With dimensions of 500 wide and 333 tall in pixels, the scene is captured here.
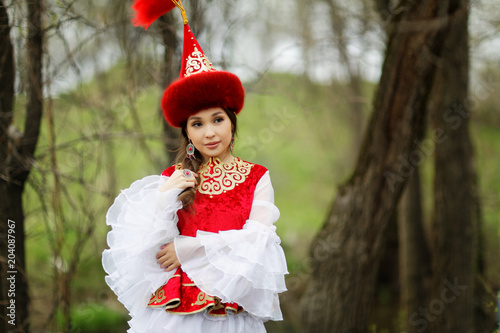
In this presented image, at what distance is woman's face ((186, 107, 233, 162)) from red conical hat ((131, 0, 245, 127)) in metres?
0.03

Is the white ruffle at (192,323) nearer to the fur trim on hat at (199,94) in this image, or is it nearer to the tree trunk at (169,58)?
the fur trim on hat at (199,94)

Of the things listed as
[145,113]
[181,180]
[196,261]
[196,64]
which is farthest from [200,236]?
[145,113]

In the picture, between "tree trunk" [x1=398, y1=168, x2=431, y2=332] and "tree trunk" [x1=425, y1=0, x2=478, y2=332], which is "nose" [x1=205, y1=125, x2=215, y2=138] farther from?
"tree trunk" [x1=398, y1=168, x2=431, y2=332]

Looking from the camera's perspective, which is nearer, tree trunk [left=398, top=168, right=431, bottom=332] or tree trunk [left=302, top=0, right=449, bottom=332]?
tree trunk [left=302, top=0, right=449, bottom=332]

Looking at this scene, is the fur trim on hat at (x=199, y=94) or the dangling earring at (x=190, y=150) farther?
the dangling earring at (x=190, y=150)

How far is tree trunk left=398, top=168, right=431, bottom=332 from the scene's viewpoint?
4.93m

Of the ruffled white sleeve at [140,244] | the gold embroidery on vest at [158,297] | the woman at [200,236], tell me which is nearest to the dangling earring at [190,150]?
the woman at [200,236]

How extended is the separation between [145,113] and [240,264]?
4.41m

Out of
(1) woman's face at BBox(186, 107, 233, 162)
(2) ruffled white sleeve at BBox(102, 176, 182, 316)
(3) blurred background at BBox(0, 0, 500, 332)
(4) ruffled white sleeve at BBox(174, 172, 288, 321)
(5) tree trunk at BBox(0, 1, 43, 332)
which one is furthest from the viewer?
(3) blurred background at BBox(0, 0, 500, 332)

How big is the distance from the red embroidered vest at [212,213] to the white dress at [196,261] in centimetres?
4

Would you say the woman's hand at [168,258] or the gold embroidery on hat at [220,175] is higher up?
the gold embroidery on hat at [220,175]

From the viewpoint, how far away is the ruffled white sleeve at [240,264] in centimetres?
188

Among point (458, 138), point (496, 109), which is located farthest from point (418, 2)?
point (496, 109)

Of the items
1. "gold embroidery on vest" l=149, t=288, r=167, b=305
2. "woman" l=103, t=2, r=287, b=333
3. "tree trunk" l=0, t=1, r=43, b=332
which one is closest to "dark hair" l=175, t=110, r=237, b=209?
"woman" l=103, t=2, r=287, b=333
